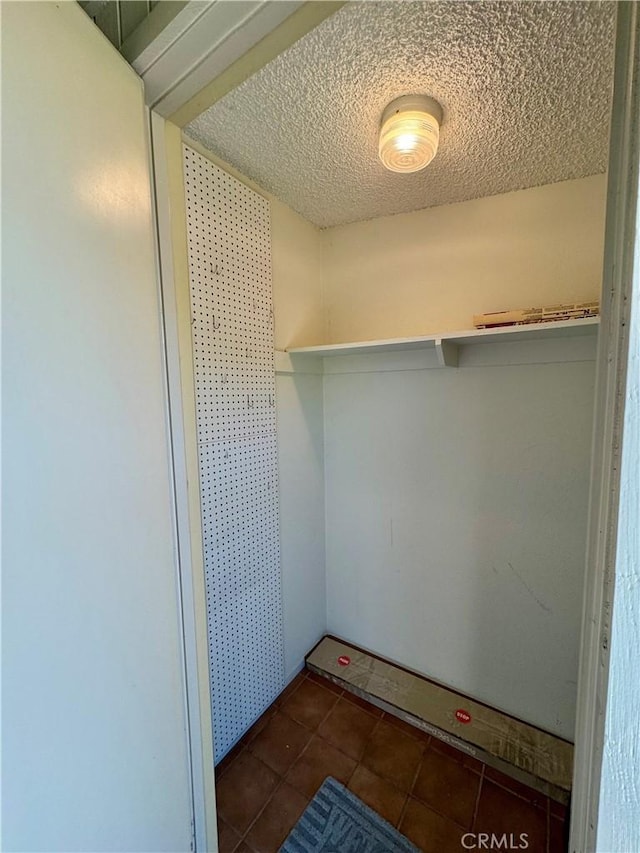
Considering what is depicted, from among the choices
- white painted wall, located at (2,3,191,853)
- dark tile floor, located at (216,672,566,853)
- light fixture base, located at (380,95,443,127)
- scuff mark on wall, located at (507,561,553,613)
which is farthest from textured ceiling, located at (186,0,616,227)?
dark tile floor, located at (216,672,566,853)

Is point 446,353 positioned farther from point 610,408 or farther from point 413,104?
point 610,408

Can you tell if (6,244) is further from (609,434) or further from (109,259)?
(609,434)

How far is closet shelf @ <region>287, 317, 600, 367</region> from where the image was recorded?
44.2 inches

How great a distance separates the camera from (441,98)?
3.17 feet

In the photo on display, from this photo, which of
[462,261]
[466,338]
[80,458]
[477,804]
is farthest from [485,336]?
[477,804]

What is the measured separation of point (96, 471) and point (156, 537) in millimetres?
214

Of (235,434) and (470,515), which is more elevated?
(235,434)

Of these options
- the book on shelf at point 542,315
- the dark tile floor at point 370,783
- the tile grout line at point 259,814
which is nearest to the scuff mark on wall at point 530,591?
the dark tile floor at point 370,783

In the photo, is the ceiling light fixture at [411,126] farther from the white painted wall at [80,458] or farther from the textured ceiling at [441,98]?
the white painted wall at [80,458]

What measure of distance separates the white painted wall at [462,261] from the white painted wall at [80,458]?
48.0 inches

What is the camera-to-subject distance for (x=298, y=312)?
66.7 inches

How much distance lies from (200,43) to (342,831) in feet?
7.25

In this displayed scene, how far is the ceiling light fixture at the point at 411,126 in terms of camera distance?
3.13ft

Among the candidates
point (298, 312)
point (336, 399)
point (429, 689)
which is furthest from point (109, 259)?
point (429, 689)
